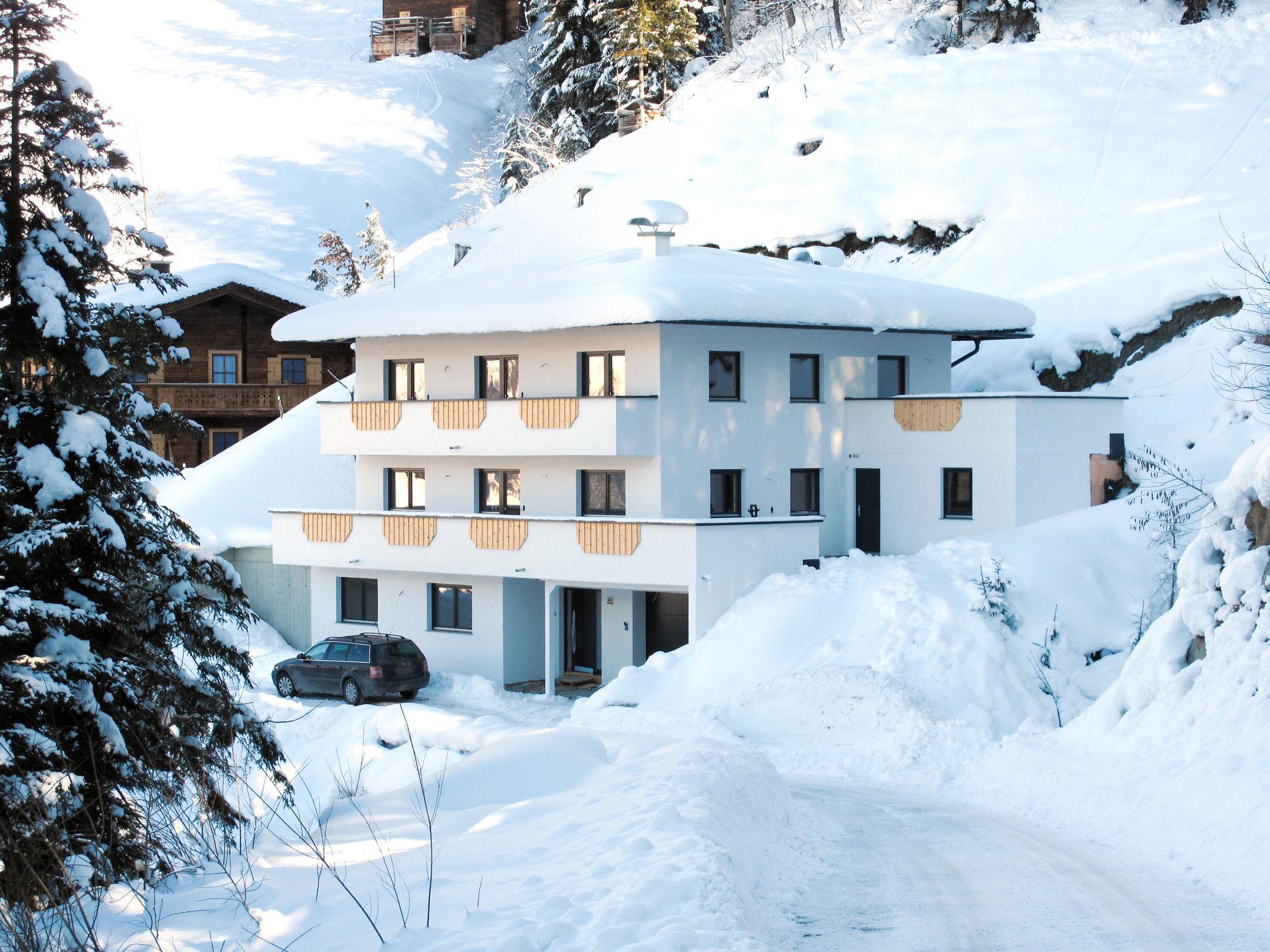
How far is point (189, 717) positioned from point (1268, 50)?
4682cm

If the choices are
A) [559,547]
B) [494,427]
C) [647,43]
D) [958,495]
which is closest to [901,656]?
[958,495]

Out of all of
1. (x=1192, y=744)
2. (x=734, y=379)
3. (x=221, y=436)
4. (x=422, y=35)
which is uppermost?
(x=422, y=35)

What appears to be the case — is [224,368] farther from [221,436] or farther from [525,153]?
[525,153]

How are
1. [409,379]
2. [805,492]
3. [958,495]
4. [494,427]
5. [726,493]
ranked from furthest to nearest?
[409,379], [805,492], [494,427], [726,493], [958,495]

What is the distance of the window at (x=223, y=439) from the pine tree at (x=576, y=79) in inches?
951

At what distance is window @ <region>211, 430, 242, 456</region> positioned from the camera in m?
50.0

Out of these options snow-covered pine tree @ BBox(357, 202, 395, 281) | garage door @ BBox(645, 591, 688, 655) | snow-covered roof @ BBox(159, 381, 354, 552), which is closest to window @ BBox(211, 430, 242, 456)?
snow-covered roof @ BBox(159, 381, 354, 552)

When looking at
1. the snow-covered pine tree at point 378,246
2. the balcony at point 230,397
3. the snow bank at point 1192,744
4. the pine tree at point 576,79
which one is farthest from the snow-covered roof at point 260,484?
the snow bank at point 1192,744

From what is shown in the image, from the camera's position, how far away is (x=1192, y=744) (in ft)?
46.5

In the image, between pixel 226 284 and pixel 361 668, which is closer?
pixel 361 668

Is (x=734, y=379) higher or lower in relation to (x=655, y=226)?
lower

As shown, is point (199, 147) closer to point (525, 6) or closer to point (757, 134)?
point (525, 6)

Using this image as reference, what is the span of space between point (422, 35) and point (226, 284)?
66597mm

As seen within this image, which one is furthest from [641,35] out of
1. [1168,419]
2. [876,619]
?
[876,619]
